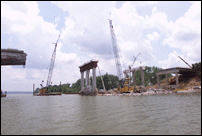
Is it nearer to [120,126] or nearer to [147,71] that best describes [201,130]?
[120,126]

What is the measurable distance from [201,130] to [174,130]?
2.10 meters

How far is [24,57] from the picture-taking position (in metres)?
68.6

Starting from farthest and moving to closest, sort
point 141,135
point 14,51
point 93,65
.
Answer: point 93,65 → point 14,51 → point 141,135

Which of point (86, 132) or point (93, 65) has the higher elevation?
point (93, 65)

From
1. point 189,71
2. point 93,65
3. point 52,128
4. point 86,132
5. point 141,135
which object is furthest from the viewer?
point 189,71

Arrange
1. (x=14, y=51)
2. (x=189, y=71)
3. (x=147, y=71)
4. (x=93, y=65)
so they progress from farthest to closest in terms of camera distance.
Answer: (x=147, y=71) → (x=189, y=71) → (x=93, y=65) → (x=14, y=51)

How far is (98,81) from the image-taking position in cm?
17288

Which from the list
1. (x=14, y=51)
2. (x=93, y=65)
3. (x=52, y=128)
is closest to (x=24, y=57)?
(x=14, y=51)

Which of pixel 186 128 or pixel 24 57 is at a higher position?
pixel 24 57

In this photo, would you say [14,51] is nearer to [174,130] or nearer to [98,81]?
[174,130]

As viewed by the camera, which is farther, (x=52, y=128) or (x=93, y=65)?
(x=93, y=65)

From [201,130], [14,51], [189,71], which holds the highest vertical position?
[14,51]

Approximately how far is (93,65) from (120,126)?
8389cm

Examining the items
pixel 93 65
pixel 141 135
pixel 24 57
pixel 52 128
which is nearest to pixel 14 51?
pixel 24 57
